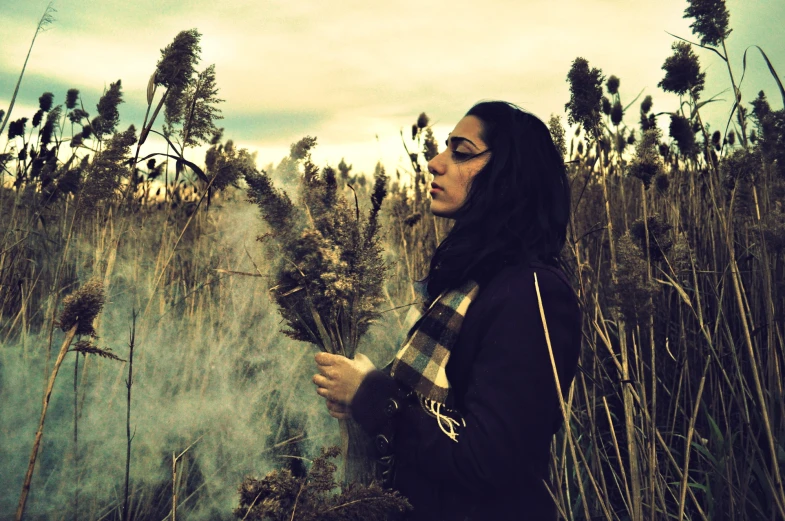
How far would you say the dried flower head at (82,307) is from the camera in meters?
1.10

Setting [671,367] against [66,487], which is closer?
[66,487]

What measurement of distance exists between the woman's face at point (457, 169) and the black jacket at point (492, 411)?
0.24m

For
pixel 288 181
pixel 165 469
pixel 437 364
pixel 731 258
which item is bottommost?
pixel 165 469

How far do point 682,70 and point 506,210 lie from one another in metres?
Answer: 1.06

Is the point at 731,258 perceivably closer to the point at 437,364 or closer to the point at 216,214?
the point at 437,364

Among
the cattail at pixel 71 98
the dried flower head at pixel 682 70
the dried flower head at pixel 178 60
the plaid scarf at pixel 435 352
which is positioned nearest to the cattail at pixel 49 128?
the cattail at pixel 71 98

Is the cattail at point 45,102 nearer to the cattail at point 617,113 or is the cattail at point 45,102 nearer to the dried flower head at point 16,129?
the dried flower head at point 16,129

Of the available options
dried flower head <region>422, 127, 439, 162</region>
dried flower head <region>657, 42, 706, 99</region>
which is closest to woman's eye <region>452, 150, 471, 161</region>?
dried flower head <region>657, 42, 706, 99</region>

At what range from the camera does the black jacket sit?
1.13 meters

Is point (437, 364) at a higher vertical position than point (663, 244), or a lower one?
lower

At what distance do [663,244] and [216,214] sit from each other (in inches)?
148

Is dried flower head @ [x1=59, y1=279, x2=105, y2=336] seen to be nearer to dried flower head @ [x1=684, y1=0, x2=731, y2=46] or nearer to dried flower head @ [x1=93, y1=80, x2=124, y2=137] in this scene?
dried flower head @ [x1=93, y1=80, x2=124, y2=137]

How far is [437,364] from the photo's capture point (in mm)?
1286

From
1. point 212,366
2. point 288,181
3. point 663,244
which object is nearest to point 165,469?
point 212,366
